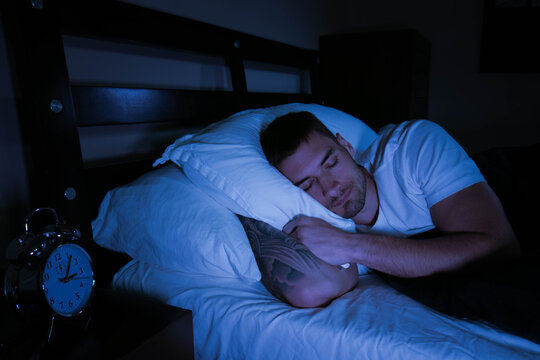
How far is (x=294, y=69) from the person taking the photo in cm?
228

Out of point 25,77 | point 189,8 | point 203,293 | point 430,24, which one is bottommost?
point 203,293

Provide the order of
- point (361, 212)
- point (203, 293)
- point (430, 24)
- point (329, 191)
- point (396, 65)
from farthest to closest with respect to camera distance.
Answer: point (430, 24) < point (396, 65) < point (361, 212) < point (329, 191) < point (203, 293)

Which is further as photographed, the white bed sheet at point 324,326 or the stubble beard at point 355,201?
the stubble beard at point 355,201

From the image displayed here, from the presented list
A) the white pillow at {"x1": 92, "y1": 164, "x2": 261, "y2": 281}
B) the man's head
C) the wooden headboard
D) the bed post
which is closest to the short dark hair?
the man's head

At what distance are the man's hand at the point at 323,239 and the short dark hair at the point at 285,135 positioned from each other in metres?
0.24

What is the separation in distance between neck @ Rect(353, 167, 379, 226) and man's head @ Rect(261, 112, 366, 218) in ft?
0.22

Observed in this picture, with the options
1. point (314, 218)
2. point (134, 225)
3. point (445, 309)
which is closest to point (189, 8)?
point (134, 225)

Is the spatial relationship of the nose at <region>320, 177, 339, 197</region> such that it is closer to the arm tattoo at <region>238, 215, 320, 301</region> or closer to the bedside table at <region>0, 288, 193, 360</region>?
the arm tattoo at <region>238, 215, 320, 301</region>

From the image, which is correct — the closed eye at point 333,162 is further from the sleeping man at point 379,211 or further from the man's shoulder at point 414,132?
the man's shoulder at point 414,132

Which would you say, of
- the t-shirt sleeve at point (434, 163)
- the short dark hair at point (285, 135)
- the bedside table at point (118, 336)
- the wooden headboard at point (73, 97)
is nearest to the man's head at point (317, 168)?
the short dark hair at point (285, 135)

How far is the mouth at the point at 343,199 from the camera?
3.38ft

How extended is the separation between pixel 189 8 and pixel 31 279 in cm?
120

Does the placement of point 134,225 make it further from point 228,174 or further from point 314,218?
point 314,218

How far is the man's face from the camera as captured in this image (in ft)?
3.40
